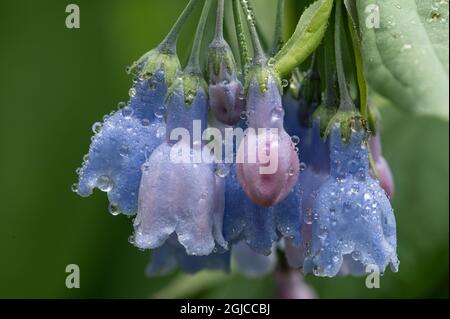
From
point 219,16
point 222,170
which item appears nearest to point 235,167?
point 222,170

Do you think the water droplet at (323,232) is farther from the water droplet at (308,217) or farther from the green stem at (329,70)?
the green stem at (329,70)

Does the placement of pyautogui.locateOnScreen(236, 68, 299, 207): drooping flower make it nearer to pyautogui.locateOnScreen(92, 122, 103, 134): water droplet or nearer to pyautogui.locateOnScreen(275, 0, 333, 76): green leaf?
pyautogui.locateOnScreen(275, 0, 333, 76): green leaf

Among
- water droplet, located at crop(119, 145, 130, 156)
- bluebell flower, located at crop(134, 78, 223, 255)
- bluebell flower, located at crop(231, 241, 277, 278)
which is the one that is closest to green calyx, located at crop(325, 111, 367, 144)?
bluebell flower, located at crop(134, 78, 223, 255)

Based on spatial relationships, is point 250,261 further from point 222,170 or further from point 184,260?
point 222,170

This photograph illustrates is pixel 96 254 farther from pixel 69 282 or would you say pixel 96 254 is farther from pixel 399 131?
pixel 399 131

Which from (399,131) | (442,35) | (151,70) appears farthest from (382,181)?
(399,131)

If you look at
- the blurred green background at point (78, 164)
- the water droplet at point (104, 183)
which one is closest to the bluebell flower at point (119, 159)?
the water droplet at point (104, 183)
